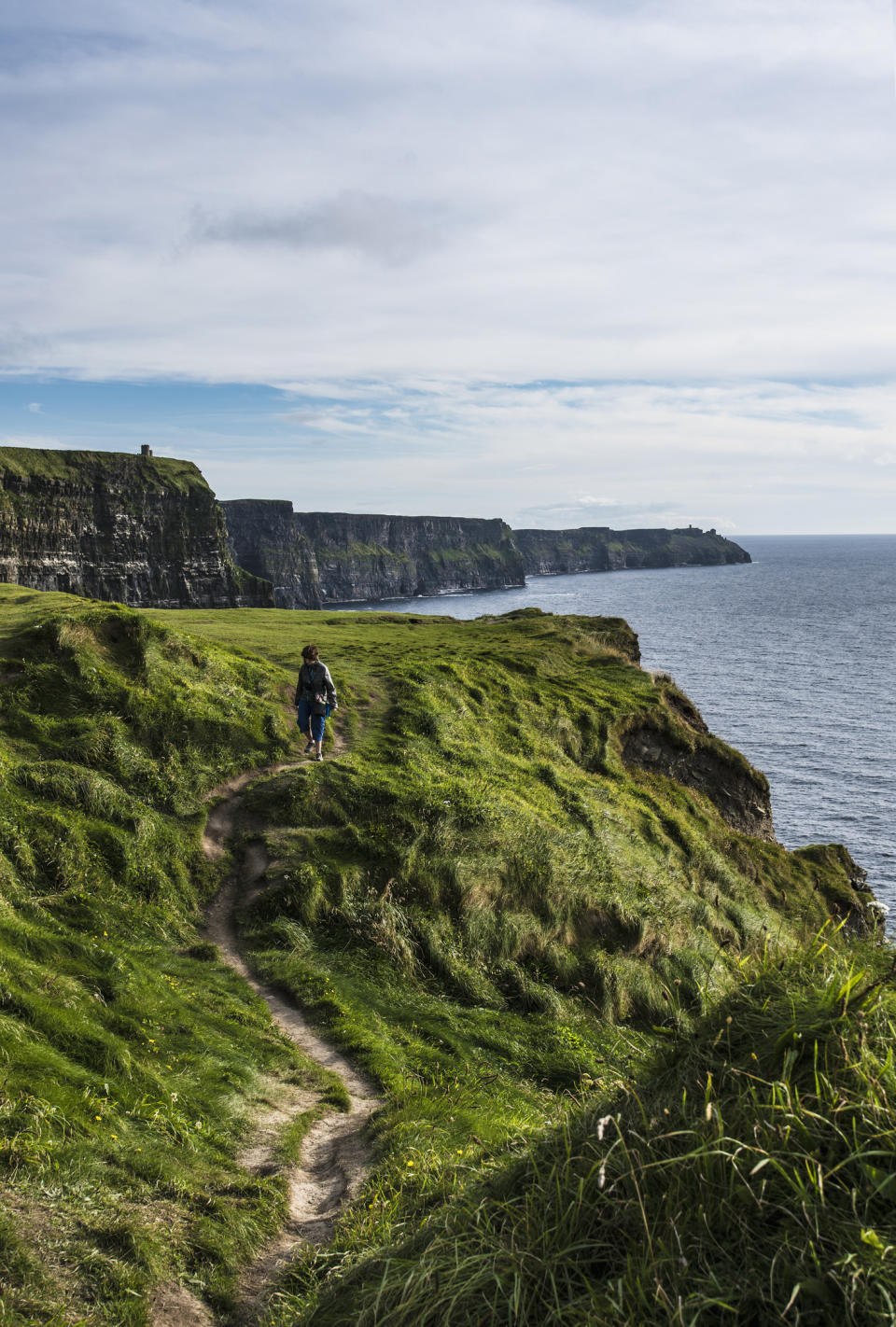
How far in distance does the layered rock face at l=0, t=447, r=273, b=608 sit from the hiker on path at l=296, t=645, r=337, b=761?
125 m

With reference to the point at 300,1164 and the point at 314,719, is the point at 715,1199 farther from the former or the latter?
the point at 314,719

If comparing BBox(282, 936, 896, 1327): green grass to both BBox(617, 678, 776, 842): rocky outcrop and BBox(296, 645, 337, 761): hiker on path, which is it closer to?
BBox(296, 645, 337, 761): hiker on path

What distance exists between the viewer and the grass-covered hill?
15.1ft

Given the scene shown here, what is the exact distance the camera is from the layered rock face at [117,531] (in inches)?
5281

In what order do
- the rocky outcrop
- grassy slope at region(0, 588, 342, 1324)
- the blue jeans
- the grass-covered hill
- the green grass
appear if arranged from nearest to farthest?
the green grass
the grass-covered hill
grassy slope at region(0, 588, 342, 1324)
the blue jeans
the rocky outcrop

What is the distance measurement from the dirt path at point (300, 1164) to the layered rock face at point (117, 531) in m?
133

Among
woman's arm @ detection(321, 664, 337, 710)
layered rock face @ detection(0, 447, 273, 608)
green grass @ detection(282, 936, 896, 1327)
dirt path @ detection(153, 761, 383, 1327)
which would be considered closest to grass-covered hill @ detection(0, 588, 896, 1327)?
green grass @ detection(282, 936, 896, 1327)

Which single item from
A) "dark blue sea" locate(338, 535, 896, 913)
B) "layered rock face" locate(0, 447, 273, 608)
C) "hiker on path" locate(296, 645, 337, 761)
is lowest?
"dark blue sea" locate(338, 535, 896, 913)

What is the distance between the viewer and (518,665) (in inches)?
1517

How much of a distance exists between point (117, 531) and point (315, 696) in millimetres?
141894

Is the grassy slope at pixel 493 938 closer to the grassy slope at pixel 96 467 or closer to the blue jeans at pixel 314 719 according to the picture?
the blue jeans at pixel 314 719

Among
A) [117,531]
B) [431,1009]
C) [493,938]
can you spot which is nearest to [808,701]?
[493,938]

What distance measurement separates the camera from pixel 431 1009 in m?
14.7

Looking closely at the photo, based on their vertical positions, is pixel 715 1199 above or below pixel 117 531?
below
